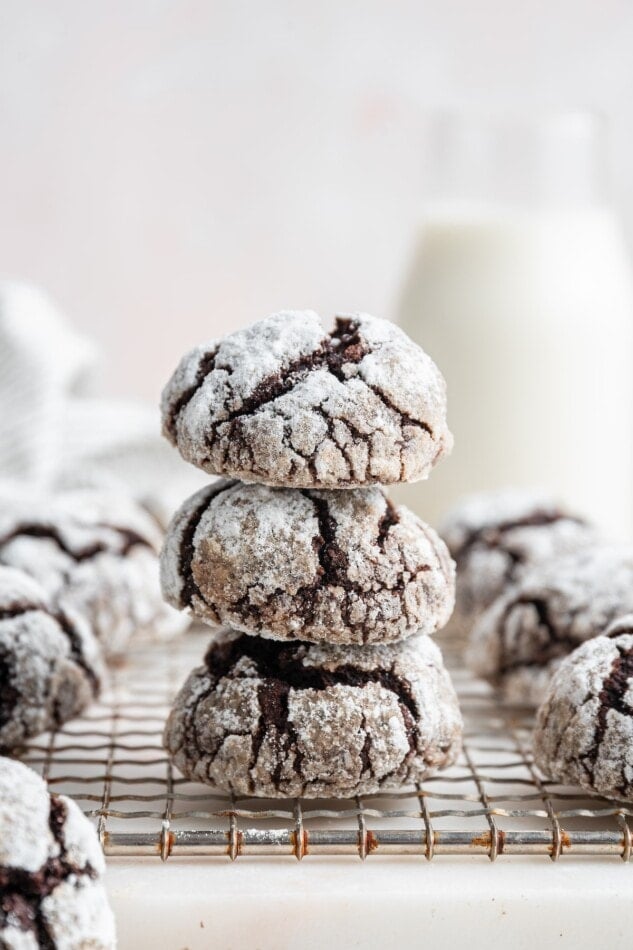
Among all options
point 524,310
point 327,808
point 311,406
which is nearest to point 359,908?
point 327,808

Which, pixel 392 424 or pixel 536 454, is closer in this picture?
pixel 392 424

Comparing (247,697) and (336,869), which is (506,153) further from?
(336,869)

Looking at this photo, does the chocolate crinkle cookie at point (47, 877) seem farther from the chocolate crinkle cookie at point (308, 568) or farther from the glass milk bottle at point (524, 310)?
the glass milk bottle at point (524, 310)

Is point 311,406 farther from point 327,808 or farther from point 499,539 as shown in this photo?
point 499,539

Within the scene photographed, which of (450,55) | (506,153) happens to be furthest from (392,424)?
(450,55)

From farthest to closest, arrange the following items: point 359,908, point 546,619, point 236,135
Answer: point 236,135, point 546,619, point 359,908

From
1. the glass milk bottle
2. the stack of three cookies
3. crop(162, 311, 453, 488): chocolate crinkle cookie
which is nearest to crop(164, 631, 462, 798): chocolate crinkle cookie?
the stack of three cookies
